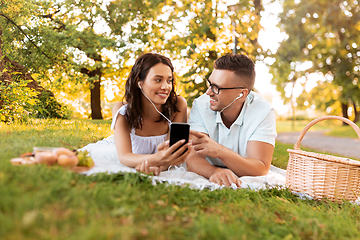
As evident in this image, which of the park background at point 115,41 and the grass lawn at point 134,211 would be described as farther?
the park background at point 115,41

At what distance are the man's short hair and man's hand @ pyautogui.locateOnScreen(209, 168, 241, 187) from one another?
1.30m

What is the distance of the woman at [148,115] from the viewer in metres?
3.05

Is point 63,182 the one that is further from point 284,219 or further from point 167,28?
point 167,28

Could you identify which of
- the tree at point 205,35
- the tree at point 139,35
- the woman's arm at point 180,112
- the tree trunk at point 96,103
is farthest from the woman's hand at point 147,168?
the tree trunk at point 96,103

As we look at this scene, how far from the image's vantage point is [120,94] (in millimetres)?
12656

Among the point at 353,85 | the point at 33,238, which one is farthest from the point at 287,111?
the point at 33,238

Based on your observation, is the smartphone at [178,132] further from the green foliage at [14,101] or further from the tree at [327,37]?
the tree at [327,37]

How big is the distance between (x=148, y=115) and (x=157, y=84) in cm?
57

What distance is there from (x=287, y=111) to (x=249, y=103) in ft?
104

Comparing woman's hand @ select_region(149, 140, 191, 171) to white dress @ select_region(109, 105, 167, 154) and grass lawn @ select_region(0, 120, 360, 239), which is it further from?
white dress @ select_region(109, 105, 167, 154)

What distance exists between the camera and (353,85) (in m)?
15.8

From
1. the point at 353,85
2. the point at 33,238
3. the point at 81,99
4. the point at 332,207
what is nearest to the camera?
the point at 33,238

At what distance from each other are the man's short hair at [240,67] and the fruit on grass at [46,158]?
245 centimetres

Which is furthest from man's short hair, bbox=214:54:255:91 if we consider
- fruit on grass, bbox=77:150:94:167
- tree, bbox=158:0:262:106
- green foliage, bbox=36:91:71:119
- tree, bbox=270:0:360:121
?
tree, bbox=270:0:360:121
